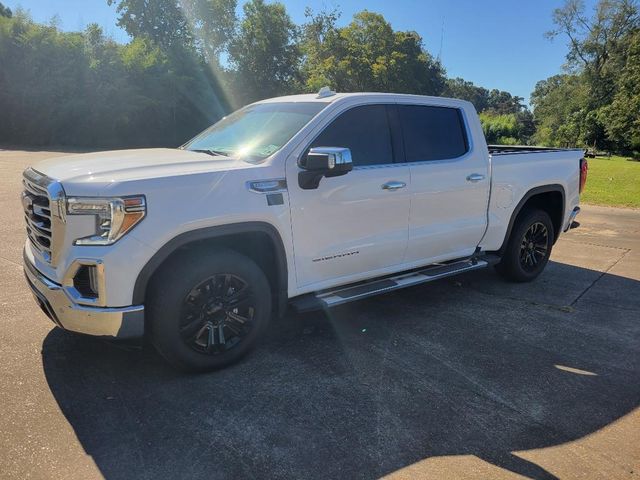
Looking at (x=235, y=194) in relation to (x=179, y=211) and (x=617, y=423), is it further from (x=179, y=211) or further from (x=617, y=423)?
(x=617, y=423)

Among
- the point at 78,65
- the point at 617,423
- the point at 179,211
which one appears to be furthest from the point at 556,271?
the point at 78,65

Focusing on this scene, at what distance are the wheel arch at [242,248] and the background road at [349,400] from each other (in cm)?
63

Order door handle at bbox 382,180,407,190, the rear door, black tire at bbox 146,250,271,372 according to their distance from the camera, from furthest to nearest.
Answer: the rear door → door handle at bbox 382,180,407,190 → black tire at bbox 146,250,271,372

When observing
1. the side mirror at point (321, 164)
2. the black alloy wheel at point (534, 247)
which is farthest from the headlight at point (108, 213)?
the black alloy wheel at point (534, 247)

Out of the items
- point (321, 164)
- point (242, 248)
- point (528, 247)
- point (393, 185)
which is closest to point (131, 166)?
point (242, 248)

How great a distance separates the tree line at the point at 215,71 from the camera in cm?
3098

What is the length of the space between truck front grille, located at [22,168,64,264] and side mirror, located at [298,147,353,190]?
1597 mm

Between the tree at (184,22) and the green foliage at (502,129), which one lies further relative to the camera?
the green foliage at (502,129)

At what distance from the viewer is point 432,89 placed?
6200 cm

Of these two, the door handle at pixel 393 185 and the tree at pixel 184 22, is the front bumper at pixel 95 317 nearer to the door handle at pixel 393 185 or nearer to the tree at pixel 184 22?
the door handle at pixel 393 185

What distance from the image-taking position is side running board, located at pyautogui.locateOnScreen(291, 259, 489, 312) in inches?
154

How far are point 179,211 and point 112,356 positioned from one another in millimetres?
1389

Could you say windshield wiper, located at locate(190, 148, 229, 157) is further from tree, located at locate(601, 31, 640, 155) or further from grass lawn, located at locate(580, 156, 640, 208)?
tree, located at locate(601, 31, 640, 155)

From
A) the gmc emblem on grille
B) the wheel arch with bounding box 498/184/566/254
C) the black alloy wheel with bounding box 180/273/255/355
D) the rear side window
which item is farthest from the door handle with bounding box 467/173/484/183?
the gmc emblem on grille
